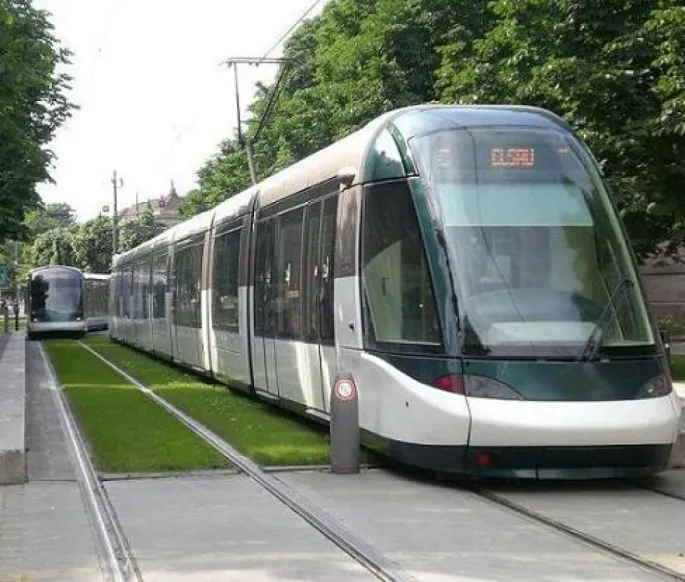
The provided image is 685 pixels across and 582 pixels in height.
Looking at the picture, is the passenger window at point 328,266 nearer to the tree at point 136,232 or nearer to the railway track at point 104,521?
the railway track at point 104,521

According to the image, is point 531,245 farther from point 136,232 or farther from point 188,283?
point 136,232

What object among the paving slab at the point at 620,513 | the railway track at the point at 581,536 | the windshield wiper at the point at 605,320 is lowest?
the paving slab at the point at 620,513

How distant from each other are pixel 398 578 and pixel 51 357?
25964 mm

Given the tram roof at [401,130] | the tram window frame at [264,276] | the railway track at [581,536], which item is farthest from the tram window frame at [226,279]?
the railway track at [581,536]

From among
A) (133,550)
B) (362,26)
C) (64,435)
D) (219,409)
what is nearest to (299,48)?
(362,26)

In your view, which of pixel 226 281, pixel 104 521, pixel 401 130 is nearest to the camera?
pixel 104 521

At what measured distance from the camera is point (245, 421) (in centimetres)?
1393

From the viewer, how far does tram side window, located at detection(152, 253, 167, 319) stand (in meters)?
25.3

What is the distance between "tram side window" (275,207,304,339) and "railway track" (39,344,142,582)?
2.70 metres

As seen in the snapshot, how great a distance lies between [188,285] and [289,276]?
8460 millimetres

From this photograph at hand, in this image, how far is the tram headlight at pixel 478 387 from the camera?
898cm

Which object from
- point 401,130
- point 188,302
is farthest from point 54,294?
point 401,130

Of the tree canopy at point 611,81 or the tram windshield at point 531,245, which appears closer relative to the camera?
the tram windshield at point 531,245

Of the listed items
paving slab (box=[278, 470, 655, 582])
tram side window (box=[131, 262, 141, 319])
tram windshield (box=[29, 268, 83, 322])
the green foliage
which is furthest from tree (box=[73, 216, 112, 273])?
paving slab (box=[278, 470, 655, 582])
